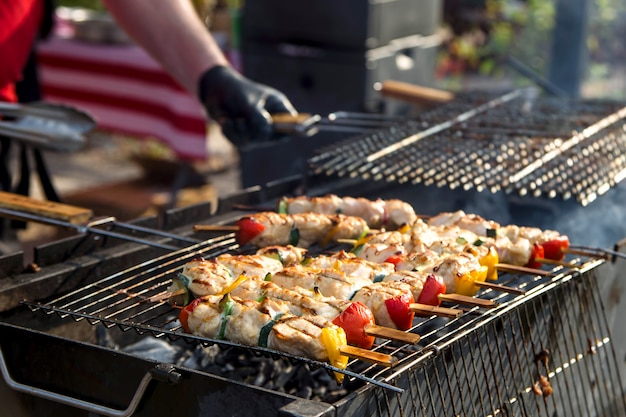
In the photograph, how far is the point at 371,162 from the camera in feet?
Answer: 13.4

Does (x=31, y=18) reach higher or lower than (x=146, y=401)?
higher

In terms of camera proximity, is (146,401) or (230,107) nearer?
(146,401)

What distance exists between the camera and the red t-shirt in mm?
4457

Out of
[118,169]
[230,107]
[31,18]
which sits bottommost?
[118,169]

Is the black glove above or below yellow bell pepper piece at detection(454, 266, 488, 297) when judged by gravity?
above

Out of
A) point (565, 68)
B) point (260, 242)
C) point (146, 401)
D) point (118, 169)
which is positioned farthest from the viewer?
point (118, 169)

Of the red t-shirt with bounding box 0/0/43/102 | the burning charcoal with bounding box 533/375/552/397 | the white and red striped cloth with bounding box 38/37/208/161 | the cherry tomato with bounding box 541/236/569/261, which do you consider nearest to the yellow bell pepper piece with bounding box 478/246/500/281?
the cherry tomato with bounding box 541/236/569/261

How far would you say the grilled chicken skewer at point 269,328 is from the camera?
241 cm

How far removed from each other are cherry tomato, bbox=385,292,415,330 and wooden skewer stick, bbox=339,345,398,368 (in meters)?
0.29

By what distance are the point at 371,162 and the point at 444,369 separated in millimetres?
1520

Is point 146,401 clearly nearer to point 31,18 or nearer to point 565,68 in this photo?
point 31,18

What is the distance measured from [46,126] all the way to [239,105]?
910 millimetres

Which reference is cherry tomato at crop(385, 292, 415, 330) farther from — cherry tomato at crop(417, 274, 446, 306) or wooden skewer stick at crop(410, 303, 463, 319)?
cherry tomato at crop(417, 274, 446, 306)

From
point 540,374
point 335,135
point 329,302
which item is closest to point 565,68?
point 335,135
